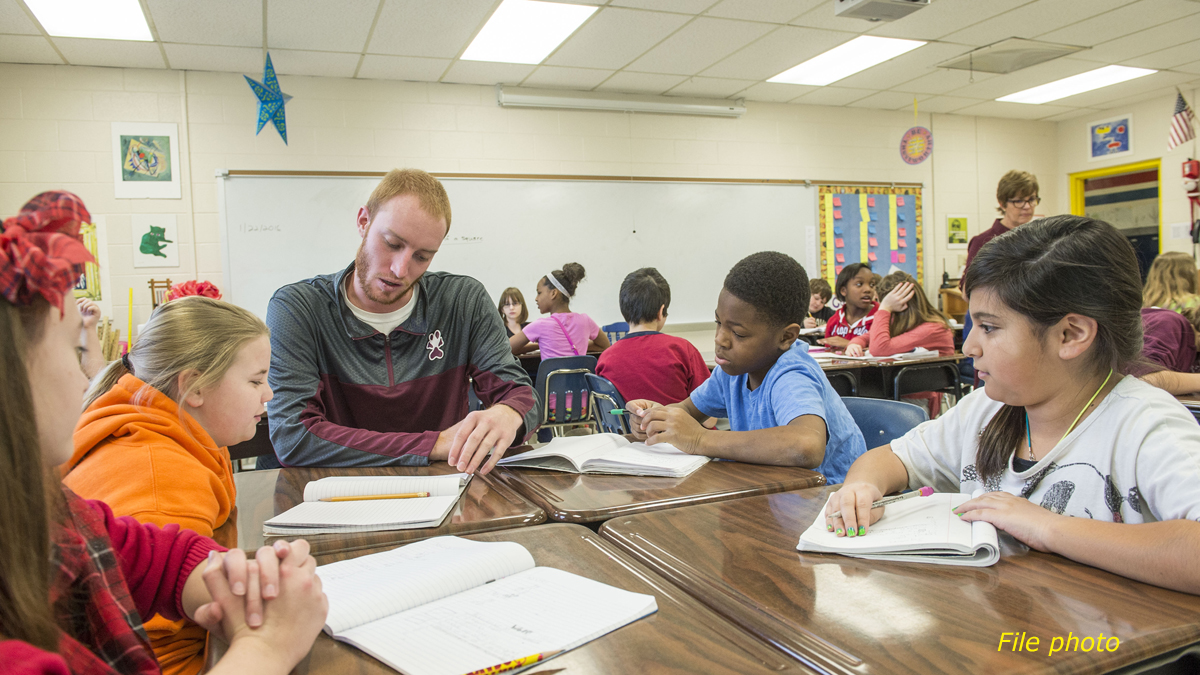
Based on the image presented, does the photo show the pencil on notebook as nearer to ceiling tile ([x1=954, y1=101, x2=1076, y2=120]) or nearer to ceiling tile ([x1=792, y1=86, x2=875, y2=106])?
ceiling tile ([x1=792, y1=86, x2=875, y2=106])

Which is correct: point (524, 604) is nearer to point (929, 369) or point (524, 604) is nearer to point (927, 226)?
point (929, 369)

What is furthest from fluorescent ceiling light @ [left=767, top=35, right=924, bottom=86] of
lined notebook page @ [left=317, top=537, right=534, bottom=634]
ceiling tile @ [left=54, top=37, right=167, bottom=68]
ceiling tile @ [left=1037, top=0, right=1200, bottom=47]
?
lined notebook page @ [left=317, top=537, right=534, bottom=634]

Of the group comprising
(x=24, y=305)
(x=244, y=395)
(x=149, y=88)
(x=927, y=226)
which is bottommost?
(x=244, y=395)

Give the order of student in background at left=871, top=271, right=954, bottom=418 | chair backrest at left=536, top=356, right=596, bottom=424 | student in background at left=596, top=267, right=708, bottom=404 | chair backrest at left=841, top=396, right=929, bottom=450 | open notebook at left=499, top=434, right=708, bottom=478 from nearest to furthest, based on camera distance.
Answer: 1. open notebook at left=499, top=434, right=708, bottom=478
2. chair backrest at left=841, top=396, right=929, bottom=450
3. student in background at left=596, top=267, right=708, bottom=404
4. chair backrest at left=536, top=356, right=596, bottom=424
5. student in background at left=871, top=271, right=954, bottom=418

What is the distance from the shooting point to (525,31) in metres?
4.29

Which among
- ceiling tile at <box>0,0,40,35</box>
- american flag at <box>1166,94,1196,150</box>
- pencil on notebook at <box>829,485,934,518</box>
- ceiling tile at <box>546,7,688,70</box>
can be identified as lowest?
pencil on notebook at <box>829,485,934,518</box>

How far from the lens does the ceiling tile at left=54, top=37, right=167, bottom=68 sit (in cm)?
403

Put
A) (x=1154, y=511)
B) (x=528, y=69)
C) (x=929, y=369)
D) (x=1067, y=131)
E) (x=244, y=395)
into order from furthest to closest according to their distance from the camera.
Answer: (x=1067, y=131) < (x=528, y=69) < (x=929, y=369) < (x=244, y=395) < (x=1154, y=511)

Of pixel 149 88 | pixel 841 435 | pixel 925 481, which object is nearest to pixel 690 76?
pixel 149 88

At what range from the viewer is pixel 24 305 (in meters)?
0.46

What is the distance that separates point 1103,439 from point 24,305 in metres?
1.13

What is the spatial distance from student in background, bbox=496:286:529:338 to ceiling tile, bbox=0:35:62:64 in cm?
296

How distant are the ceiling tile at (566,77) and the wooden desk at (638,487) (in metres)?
4.18

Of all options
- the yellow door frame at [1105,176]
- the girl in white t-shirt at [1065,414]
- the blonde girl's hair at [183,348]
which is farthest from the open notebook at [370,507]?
the yellow door frame at [1105,176]
